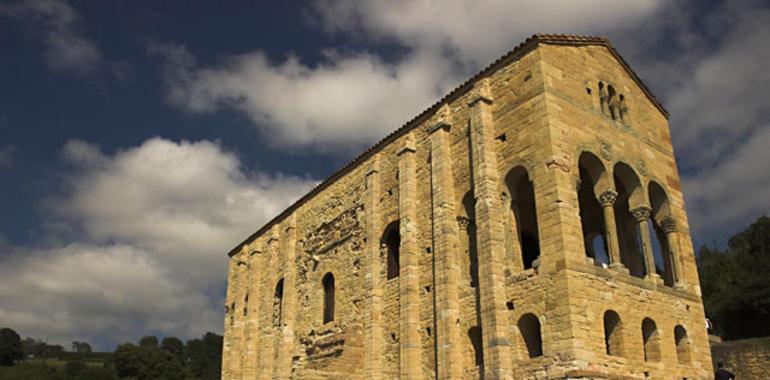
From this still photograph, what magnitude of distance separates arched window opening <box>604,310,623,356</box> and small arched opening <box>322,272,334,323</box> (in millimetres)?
10044

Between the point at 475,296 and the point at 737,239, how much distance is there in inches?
1500

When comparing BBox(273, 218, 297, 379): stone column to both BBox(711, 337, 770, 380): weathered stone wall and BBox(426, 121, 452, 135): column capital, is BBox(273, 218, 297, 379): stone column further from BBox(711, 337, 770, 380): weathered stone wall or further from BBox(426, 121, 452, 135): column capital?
BBox(711, 337, 770, 380): weathered stone wall

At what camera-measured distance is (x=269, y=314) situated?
1019 inches

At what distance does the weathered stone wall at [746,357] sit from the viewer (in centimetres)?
1977

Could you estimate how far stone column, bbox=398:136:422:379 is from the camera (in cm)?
1705

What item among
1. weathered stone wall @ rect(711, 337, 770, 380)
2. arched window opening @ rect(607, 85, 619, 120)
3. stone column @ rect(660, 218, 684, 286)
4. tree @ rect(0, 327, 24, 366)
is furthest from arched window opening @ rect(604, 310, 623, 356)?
tree @ rect(0, 327, 24, 366)

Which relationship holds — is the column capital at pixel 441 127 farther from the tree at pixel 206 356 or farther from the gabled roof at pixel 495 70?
the tree at pixel 206 356

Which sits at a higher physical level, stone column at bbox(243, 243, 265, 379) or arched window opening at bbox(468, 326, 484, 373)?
stone column at bbox(243, 243, 265, 379)

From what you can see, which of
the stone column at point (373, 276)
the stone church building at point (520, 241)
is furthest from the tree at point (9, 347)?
the stone column at point (373, 276)

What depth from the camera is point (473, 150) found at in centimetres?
1655

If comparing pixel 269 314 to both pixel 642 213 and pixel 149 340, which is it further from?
pixel 149 340

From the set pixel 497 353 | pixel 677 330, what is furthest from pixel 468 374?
pixel 677 330

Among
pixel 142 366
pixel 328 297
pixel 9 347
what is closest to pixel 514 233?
pixel 328 297

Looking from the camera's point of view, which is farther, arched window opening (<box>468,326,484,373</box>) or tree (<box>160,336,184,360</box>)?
tree (<box>160,336,184,360</box>)
